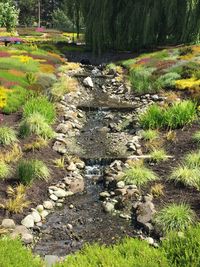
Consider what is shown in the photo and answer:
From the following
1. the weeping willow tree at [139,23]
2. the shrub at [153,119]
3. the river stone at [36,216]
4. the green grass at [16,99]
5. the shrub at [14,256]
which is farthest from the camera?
the weeping willow tree at [139,23]

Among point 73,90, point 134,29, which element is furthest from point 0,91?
point 134,29

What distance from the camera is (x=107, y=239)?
32.3ft

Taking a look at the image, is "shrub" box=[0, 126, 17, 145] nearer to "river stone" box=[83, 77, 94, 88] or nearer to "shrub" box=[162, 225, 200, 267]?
"shrub" box=[162, 225, 200, 267]

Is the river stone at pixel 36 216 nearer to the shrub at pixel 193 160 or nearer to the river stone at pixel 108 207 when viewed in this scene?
the river stone at pixel 108 207

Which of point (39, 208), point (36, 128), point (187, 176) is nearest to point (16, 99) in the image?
point (36, 128)

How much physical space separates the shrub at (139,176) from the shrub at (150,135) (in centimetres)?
312

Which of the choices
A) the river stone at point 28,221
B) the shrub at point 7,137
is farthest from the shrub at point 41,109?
the river stone at point 28,221

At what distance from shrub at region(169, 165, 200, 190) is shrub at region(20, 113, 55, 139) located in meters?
5.29

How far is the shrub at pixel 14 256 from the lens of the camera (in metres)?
6.32

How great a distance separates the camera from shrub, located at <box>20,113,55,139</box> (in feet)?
49.8

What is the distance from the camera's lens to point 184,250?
6750 mm

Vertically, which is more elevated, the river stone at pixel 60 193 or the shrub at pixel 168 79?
the shrub at pixel 168 79

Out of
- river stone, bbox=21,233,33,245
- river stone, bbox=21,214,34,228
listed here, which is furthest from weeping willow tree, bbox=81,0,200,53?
river stone, bbox=21,233,33,245

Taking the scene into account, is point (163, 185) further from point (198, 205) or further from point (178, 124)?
point (178, 124)
